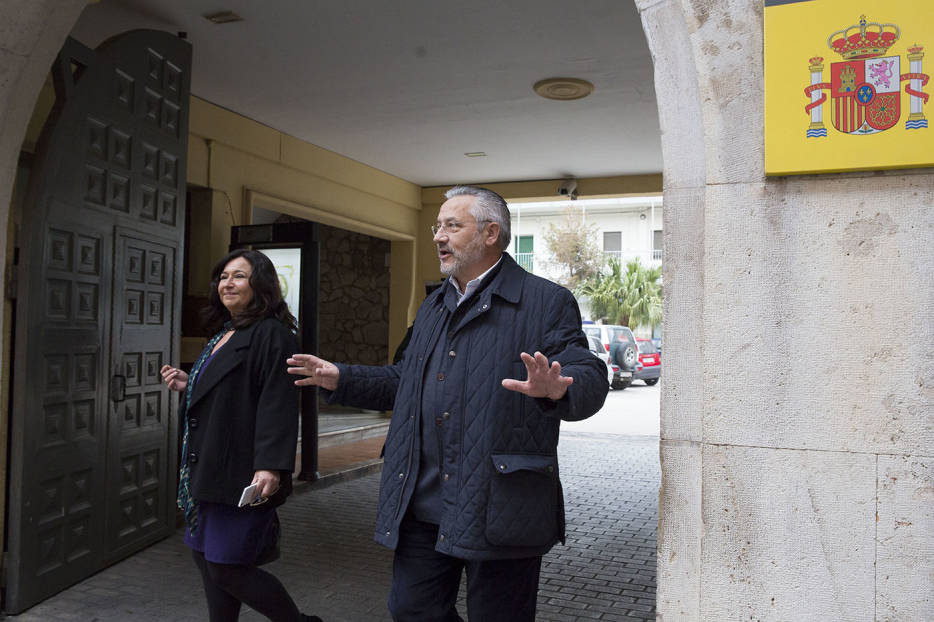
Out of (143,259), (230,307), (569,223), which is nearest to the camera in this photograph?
(230,307)

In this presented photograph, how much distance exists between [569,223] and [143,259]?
3364 centimetres

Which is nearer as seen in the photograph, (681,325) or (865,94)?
(865,94)

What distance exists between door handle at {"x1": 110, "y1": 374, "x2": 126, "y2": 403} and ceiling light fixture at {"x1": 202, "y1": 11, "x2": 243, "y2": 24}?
2.57m

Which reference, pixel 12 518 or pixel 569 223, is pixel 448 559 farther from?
pixel 569 223

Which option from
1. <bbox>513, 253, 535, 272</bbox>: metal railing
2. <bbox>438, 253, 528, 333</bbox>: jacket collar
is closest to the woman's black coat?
<bbox>438, 253, 528, 333</bbox>: jacket collar

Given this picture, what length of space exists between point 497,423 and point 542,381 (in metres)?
0.32

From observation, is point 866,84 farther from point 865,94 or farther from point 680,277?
point 680,277

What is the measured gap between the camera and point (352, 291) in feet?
43.9

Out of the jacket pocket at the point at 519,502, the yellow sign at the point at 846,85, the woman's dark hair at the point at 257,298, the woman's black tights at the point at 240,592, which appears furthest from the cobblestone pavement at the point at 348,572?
the yellow sign at the point at 846,85

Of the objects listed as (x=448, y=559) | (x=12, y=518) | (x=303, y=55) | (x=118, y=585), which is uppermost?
(x=303, y=55)

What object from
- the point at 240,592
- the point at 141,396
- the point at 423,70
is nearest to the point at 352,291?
the point at 423,70

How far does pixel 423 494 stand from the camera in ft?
8.21

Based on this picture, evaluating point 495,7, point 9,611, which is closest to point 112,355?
point 9,611

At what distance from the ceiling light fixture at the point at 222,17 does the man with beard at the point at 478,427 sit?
356 cm
